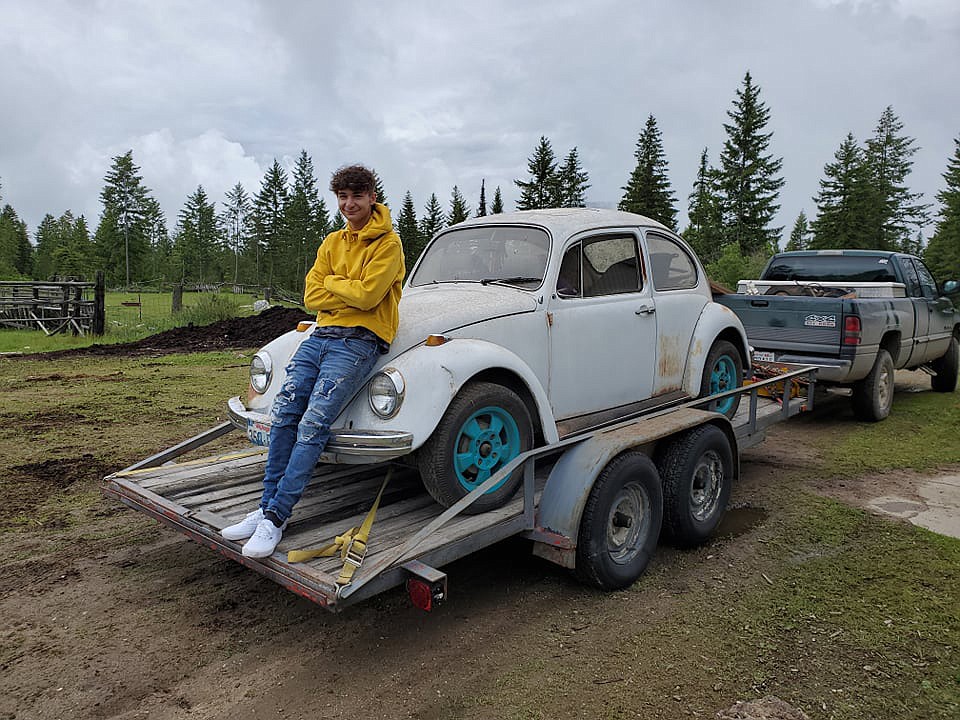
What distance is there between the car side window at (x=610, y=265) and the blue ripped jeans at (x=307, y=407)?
6.07ft

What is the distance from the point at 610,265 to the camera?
206 inches

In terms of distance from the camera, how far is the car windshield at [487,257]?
4816 millimetres

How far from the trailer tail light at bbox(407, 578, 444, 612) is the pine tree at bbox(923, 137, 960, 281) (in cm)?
4893

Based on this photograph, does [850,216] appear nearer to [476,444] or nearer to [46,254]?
[476,444]

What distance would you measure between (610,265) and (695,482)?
1.66 meters

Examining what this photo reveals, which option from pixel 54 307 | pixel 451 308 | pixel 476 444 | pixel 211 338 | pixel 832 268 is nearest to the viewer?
pixel 476 444

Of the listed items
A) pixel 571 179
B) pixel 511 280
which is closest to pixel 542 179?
pixel 571 179

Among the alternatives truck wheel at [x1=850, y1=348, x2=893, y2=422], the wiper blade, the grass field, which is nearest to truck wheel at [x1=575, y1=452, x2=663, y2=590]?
the wiper blade

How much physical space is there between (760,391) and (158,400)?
771 centimetres

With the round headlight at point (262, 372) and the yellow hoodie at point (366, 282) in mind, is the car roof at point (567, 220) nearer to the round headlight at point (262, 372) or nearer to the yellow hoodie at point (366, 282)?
the yellow hoodie at point (366, 282)

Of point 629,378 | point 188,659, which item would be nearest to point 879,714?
point 629,378

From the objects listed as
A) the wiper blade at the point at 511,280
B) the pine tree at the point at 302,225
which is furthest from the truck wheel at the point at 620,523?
the pine tree at the point at 302,225

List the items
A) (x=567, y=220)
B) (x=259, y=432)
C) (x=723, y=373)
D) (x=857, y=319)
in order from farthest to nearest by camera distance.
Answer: (x=857, y=319), (x=723, y=373), (x=567, y=220), (x=259, y=432)

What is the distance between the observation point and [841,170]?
169 feet
